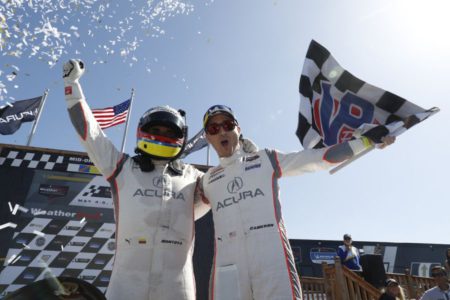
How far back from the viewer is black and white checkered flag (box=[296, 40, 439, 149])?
2807 mm

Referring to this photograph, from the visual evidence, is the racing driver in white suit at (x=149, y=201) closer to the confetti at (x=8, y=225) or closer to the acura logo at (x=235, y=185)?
the acura logo at (x=235, y=185)

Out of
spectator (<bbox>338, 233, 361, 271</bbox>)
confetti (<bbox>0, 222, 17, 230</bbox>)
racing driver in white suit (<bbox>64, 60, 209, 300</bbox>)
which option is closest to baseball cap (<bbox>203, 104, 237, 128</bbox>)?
racing driver in white suit (<bbox>64, 60, 209, 300</bbox>)

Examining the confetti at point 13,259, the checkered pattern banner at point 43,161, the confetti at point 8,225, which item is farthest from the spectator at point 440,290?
the confetti at point 8,225

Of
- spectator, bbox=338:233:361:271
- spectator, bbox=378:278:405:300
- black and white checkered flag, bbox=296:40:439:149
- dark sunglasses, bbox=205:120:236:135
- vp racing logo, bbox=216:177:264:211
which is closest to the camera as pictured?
vp racing logo, bbox=216:177:264:211

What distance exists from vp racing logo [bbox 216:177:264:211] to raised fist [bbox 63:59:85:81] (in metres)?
→ 1.69

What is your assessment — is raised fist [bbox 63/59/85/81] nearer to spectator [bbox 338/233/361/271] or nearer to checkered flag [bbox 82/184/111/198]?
checkered flag [bbox 82/184/111/198]

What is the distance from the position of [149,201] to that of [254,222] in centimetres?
87

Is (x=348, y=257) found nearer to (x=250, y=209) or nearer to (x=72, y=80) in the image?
(x=250, y=209)

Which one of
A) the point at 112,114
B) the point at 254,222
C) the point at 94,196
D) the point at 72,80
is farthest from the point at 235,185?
the point at 112,114

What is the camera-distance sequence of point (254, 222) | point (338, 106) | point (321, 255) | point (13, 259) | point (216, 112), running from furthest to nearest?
point (321, 255) < point (13, 259) < point (338, 106) < point (216, 112) < point (254, 222)

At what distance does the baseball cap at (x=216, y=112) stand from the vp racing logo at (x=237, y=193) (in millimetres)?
678

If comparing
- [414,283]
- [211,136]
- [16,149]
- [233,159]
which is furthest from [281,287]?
[414,283]

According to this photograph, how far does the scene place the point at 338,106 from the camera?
3.31 m

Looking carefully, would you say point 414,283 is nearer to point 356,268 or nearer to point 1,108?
point 356,268
